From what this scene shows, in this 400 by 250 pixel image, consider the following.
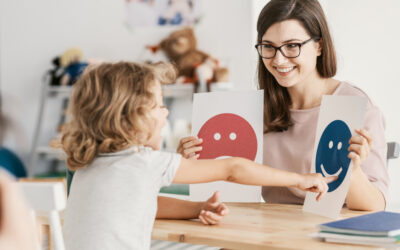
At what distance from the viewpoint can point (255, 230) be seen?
96cm

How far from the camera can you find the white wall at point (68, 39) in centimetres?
338

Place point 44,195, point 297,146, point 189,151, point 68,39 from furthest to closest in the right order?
point 68,39, point 297,146, point 189,151, point 44,195

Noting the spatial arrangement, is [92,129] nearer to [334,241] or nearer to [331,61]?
[334,241]

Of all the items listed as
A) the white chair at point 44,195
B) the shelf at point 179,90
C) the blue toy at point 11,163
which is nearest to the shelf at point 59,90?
the blue toy at point 11,163

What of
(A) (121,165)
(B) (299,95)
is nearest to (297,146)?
(B) (299,95)

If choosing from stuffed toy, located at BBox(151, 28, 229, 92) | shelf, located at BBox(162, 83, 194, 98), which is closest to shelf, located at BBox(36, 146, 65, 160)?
shelf, located at BBox(162, 83, 194, 98)

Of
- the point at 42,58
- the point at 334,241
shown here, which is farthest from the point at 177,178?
the point at 42,58

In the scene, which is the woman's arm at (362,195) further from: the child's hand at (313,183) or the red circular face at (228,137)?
the red circular face at (228,137)

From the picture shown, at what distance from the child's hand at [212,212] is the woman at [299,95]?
0.67 ft

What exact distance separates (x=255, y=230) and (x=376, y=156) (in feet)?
1.50

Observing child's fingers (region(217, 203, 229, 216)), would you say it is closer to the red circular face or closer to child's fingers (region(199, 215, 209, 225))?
child's fingers (region(199, 215, 209, 225))

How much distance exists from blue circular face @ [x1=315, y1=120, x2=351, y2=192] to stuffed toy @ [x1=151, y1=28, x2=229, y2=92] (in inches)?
84.0

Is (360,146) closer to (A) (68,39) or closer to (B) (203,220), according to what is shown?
(B) (203,220)

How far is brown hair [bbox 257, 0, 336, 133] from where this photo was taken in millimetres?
1287
